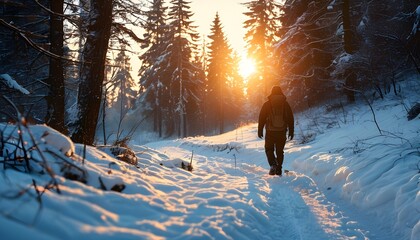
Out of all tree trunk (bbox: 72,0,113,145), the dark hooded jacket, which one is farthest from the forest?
the dark hooded jacket

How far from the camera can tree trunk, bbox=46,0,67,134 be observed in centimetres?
704

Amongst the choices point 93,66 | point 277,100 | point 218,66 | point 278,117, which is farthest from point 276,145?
point 218,66

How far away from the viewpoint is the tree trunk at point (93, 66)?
5516mm

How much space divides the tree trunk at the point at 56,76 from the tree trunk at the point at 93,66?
1732 millimetres

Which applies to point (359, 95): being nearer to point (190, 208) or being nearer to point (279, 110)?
point (279, 110)

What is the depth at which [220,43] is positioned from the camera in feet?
130

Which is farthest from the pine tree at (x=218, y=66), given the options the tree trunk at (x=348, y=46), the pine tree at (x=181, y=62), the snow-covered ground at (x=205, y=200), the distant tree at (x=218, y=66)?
the snow-covered ground at (x=205, y=200)

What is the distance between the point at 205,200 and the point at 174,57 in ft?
100

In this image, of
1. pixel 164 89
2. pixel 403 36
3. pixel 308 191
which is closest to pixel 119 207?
pixel 308 191

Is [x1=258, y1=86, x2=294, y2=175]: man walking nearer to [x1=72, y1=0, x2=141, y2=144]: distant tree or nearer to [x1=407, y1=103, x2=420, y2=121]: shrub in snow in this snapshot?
[x1=407, y1=103, x2=420, y2=121]: shrub in snow

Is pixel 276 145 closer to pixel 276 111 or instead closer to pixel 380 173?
pixel 276 111

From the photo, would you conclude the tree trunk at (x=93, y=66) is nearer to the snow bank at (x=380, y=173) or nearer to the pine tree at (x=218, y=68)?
the snow bank at (x=380, y=173)

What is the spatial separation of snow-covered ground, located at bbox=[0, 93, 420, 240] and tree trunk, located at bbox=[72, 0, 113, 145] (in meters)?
1.28

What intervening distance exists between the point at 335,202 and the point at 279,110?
2.94 m
